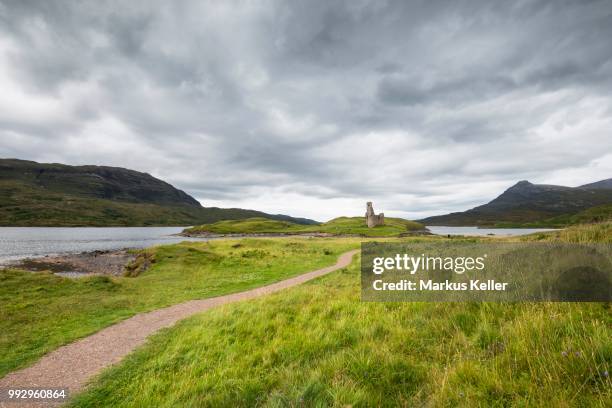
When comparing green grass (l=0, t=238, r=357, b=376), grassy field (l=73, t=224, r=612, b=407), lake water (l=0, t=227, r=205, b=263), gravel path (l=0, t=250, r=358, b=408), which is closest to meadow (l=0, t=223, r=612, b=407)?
grassy field (l=73, t=224, r=612, b=407)

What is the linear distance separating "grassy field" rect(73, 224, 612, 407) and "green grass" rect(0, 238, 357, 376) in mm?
5110

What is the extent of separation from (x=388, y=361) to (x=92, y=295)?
1970 centimetres

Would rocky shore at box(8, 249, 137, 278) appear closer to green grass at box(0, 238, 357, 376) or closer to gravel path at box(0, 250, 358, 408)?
green grass at box(0, 238, 357, 376)

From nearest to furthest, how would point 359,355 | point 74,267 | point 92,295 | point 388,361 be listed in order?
point 388,361
point 359,355
point 92,295
point 74,267

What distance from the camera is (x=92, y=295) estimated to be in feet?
57.3

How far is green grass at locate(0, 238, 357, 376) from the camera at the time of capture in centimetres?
1055

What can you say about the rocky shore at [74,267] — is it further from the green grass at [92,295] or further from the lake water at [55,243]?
the green grass at [92,295]

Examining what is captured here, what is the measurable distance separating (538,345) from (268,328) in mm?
6390

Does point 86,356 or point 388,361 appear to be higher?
point 388,361

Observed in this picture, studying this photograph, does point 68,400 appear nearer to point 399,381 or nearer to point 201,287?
point 399,381

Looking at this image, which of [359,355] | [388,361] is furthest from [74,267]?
[388,361]

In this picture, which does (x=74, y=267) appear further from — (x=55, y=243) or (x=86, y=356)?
(x=55, y=243)

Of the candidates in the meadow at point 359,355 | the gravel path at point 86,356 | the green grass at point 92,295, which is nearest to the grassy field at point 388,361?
the meadow at point 359,355

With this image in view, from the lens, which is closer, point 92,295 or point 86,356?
point 86,356
